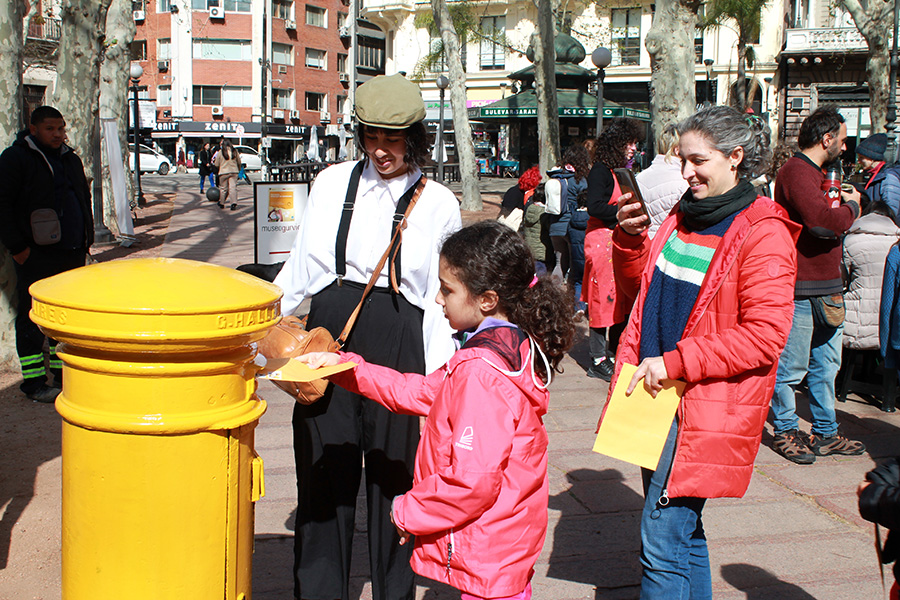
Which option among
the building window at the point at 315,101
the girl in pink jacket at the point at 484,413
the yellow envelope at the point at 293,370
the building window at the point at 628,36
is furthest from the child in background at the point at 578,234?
the building window at the point at 315,101

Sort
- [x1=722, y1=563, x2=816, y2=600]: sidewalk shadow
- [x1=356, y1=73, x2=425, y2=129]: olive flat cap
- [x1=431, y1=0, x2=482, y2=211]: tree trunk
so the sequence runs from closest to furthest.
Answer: [x1=356, y1=73, x2=425, y2=129]: olive flat cap → [x1=722, y1=563, x2=816, y2=600]: sidewalk shadow → [x1=431, y1=0, x2=482, y2=211]: tree trunk

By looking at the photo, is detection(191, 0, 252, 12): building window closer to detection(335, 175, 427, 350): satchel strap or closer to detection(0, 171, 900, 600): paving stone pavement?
detection(0, 171, 900, 600): paving stone pavement

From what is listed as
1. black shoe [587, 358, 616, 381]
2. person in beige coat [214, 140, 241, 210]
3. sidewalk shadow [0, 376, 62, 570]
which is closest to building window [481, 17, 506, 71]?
person in beige coat [214, 140, 241, 210]

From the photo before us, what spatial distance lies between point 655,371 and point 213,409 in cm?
133

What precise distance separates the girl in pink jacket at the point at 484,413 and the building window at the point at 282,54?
56.6 meters

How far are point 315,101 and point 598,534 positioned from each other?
58183 mm

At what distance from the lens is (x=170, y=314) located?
5.44ft

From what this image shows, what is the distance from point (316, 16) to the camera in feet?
191

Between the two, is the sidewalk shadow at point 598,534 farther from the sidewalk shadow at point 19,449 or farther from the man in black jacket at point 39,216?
the man in black jacket at point 39,216

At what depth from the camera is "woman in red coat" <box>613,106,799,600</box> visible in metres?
2.45

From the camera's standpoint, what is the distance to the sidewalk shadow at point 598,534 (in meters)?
3.48

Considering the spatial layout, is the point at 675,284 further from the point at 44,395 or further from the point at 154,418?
the point at 44,395

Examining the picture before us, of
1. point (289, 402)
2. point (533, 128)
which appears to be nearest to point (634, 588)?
point (289, 402)

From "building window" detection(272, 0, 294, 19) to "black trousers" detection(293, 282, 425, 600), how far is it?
56774mm
